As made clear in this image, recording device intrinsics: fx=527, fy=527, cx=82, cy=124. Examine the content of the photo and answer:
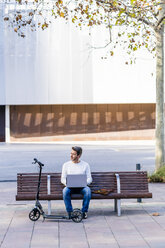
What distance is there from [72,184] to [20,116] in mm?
37196

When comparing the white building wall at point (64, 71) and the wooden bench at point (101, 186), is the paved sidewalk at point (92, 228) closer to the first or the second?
the wooden bench at point (101, 186)

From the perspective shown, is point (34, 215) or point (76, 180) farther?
point (76, 180)

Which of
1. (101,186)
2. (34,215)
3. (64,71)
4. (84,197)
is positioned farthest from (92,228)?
(64,71)

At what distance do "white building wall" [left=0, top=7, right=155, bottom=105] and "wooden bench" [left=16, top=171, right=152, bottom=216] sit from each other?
113 feet

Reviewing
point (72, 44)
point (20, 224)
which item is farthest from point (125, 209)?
point (72, 44)

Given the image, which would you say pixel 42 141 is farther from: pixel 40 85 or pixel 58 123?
pixel 40 85

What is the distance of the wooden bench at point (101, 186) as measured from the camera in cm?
963

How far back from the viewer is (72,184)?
31.1ft

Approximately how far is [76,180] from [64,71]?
35324mm

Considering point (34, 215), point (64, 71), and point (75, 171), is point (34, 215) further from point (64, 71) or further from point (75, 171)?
A: point (64, 71)

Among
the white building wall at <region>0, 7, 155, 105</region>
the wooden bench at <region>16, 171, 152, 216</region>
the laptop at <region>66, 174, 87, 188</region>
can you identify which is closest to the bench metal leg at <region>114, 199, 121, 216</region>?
the wooden bench at <region>16, 171, 152, 216</region>

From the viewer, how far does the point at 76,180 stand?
31.2 ft

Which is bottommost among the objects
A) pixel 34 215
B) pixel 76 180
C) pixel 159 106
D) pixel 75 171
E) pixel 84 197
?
pixel 34 215

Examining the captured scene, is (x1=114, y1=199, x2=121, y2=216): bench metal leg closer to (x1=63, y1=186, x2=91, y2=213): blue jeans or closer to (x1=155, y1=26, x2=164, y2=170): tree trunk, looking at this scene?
(x1=63, y1=186, x2=91, y2=213): blue jeans
